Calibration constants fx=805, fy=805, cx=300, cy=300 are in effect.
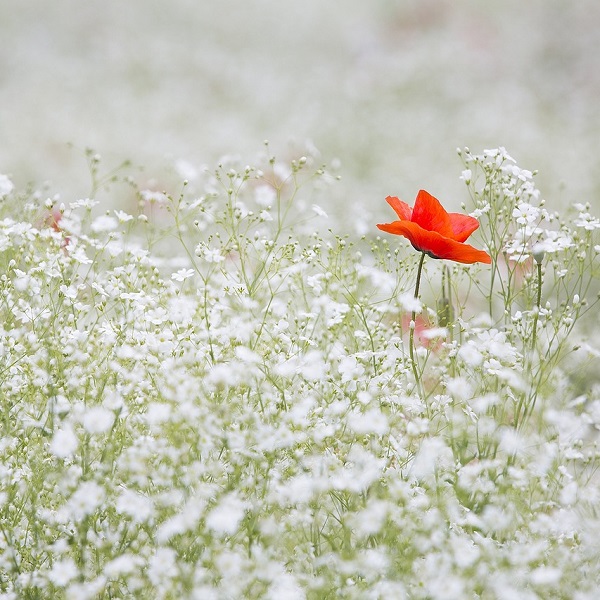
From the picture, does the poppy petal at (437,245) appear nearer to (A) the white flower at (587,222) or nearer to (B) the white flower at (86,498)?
(A) the white flower at (587,222)

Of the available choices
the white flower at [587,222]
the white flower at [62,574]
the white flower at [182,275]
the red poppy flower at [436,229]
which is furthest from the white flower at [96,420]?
the white flower at [587,222]

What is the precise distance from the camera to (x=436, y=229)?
1947 millimetres

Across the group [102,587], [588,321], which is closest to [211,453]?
[102,587]

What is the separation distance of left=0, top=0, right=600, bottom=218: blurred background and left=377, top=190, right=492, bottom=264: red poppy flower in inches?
121

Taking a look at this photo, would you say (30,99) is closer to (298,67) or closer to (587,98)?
(298,67)

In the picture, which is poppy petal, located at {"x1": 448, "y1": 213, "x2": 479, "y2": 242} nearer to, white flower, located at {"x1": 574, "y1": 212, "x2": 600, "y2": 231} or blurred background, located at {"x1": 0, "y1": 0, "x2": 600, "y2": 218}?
white flower, located at {"x1": 574, "y1": 212, "x2": 600, "y2": 231}

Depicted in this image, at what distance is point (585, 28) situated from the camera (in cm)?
831

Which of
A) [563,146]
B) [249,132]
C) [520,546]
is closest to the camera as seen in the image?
A: [520,546]

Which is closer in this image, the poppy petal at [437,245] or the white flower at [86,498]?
the white flower at [86,498]

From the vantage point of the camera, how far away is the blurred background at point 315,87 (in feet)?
20.3

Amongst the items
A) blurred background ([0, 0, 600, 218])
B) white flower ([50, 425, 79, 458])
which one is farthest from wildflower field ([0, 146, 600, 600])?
blurred background ([0, 0, 600, 218])

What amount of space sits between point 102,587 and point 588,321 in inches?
87.1

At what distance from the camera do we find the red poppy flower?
1.85 m

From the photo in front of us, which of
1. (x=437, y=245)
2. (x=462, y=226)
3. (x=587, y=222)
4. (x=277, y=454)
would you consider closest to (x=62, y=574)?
(x=277, y=454)
